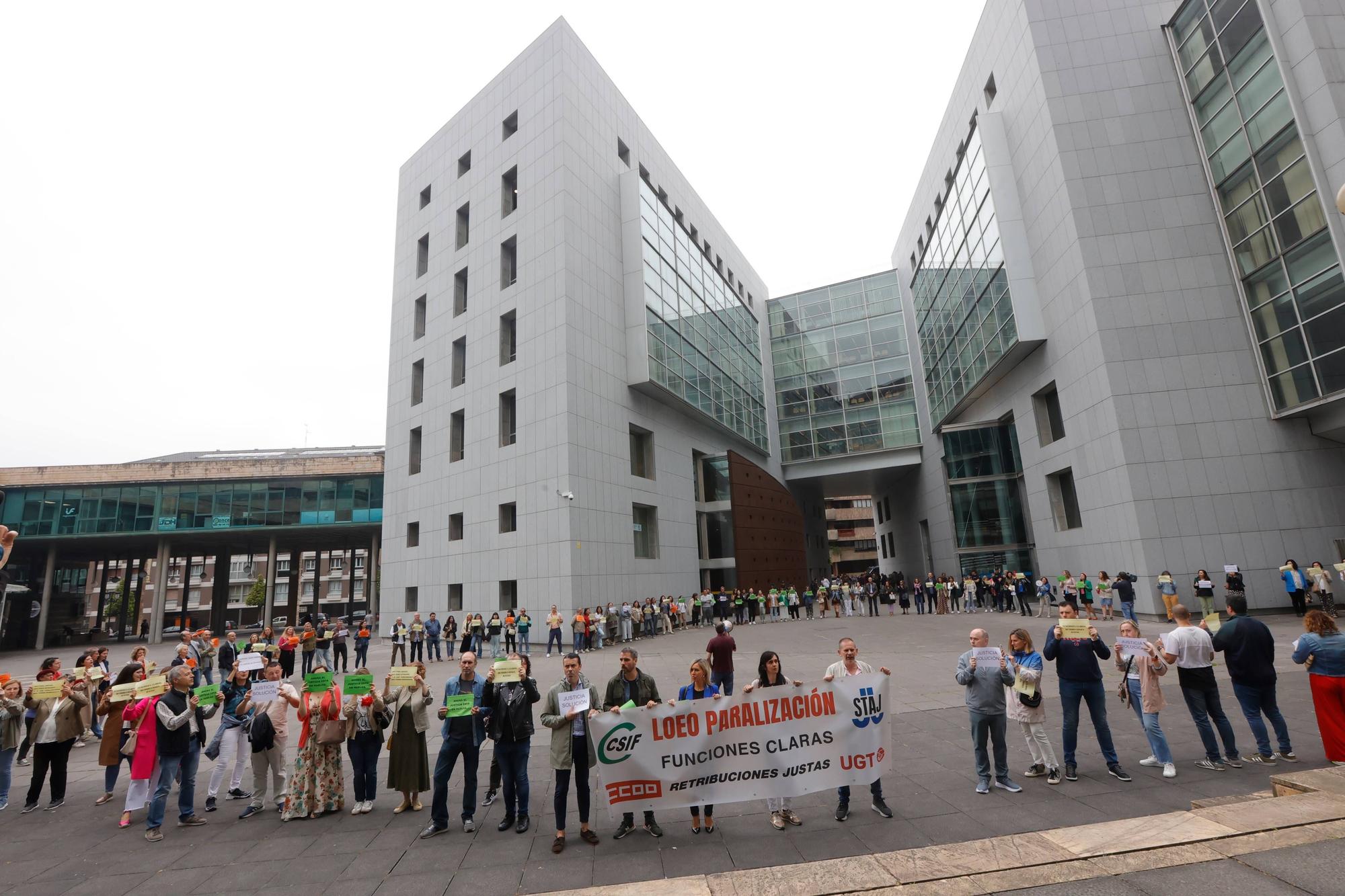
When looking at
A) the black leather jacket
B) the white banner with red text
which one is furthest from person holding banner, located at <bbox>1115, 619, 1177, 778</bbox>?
the black leather jacket

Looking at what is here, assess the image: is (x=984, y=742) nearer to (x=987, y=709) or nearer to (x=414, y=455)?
(x=987, y=709)

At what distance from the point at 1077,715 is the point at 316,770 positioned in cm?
997

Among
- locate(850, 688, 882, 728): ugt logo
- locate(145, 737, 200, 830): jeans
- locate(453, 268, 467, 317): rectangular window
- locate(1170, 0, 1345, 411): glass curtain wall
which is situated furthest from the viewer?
locate(453, 268, 467, 317): rectangular window

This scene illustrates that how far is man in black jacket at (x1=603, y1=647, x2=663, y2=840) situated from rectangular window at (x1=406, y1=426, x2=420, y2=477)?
103 ft

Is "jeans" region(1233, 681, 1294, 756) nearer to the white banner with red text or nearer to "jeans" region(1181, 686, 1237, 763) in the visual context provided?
"jeans" region(1181, 686, 1237, 763)

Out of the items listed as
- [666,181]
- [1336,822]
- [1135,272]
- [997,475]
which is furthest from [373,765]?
[666,181]

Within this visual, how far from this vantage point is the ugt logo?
7.20m

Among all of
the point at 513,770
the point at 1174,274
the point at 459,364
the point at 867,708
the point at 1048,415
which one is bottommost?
the point at 513,770

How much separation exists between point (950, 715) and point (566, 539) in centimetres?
1795

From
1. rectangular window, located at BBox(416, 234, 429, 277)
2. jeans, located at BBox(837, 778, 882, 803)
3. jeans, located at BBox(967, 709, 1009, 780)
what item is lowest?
jeans, located at BBox(837, 778, 882, 803)

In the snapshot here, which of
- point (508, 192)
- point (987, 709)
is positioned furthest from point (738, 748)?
point (508, 192)

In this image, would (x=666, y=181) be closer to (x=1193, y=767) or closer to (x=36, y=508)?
(x=1193, y=767)

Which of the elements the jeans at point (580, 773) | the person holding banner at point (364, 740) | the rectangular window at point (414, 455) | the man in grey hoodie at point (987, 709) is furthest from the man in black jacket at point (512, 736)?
the rectangular window at point (414, 455)

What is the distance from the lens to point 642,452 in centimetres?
3400
